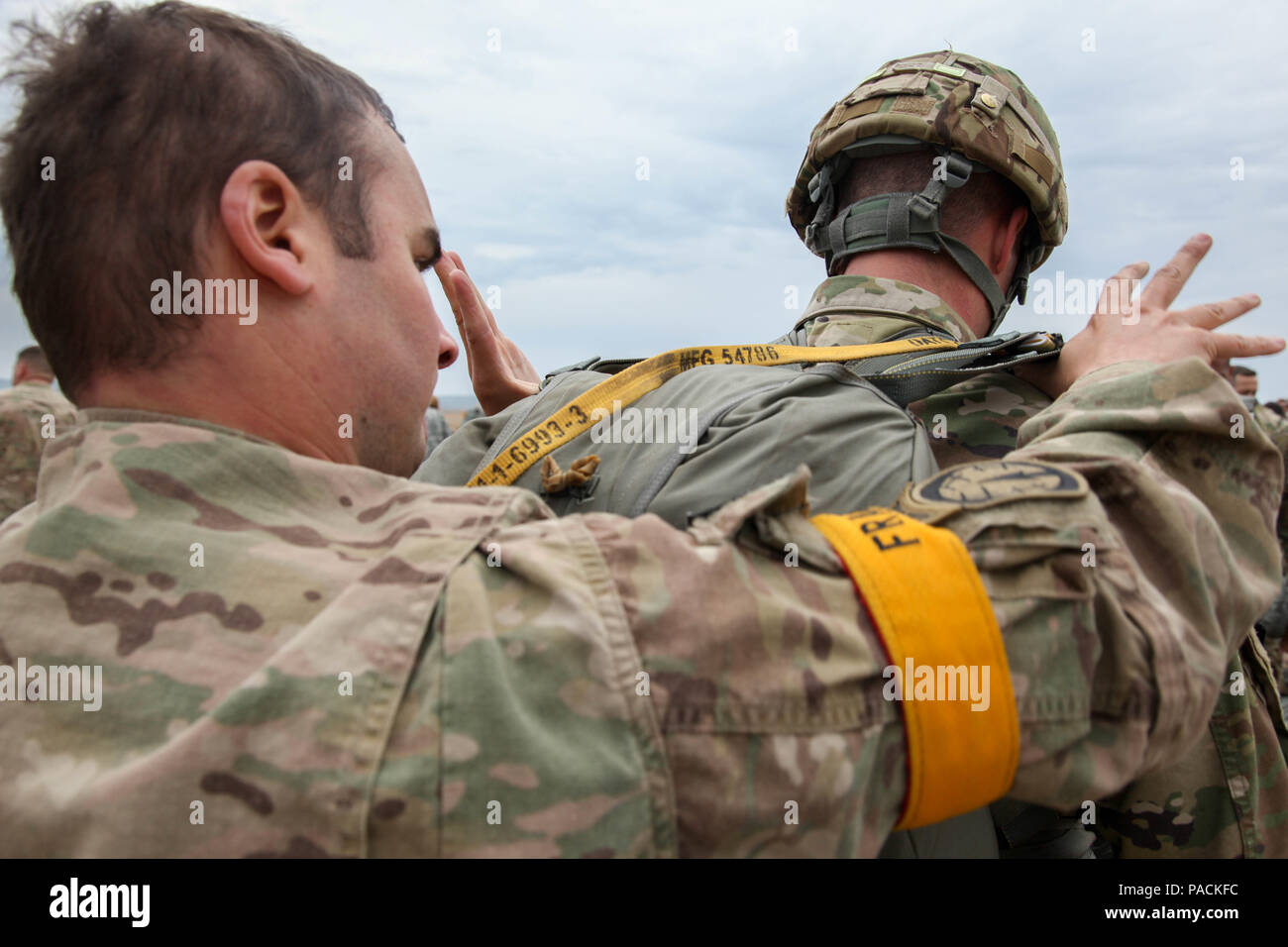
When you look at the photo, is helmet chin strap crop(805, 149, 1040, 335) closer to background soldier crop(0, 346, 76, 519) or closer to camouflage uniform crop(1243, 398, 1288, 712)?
background soldier crop(0, 346, 76, 519)

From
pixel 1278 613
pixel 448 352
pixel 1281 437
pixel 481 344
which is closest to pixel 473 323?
pixel 481 344

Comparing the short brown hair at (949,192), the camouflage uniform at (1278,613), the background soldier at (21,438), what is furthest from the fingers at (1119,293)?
the camouflage uniform at (1278,613)

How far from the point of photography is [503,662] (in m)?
0.98

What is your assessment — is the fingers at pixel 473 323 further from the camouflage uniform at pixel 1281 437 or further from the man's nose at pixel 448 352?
the camouflage uniform at pixel 1281 437

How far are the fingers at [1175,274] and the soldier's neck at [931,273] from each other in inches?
38.5

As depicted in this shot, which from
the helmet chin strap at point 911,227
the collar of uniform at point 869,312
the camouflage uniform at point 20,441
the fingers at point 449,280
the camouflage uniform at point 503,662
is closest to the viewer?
the camouflage uniform at point 503,662

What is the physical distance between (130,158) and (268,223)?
22 cm

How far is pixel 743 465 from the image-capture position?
167 cm

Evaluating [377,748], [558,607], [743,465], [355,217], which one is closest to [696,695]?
[558,607]

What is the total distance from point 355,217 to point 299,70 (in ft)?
0.98

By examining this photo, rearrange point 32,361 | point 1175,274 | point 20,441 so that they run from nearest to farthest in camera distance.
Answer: point 1175,274
point 20,441
point 32,361

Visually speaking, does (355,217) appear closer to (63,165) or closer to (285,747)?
(63,165)

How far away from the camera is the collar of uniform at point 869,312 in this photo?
8.39 ft

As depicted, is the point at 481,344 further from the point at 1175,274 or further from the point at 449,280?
the point at 1175,274
